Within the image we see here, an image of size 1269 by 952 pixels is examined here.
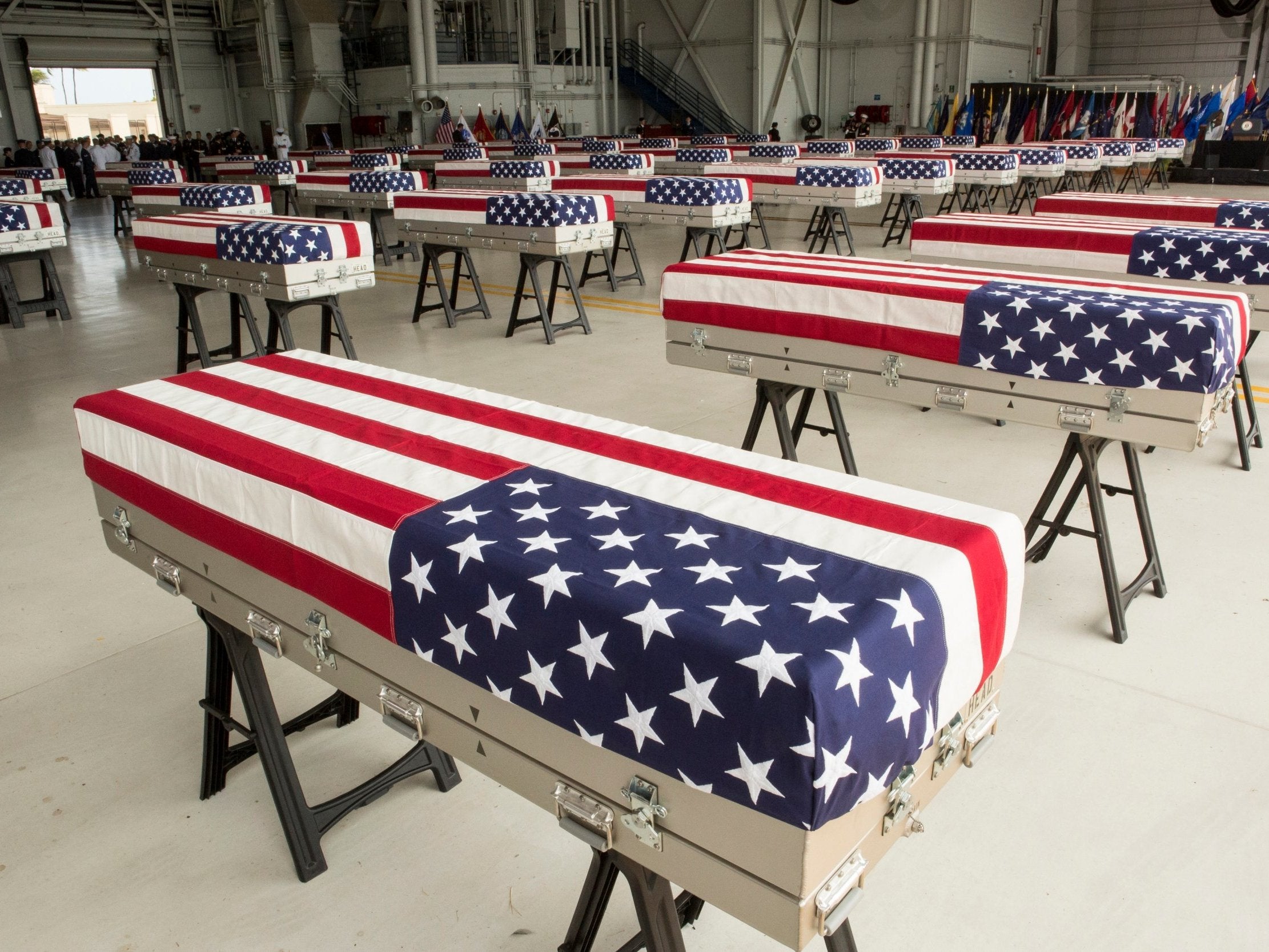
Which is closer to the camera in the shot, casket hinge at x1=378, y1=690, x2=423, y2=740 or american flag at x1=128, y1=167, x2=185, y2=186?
casket hinge at x1=378, y1=690, x2=423, y2=740

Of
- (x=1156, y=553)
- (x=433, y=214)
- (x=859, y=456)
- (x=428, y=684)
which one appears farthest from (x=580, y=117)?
(x=428, y=684)

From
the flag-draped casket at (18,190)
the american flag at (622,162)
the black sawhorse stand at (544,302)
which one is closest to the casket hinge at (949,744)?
the black sawhorse stand at (544,302)

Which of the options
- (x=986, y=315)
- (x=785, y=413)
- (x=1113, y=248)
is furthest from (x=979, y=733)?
(x=1113, y=248)

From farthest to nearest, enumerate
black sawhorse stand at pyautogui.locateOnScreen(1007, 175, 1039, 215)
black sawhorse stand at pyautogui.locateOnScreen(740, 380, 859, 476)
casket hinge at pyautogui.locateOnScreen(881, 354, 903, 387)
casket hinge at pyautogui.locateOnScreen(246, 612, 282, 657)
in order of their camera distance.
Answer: black sawhorse stand at pyautogui.locateOnScreen(1007, 175, 1039, 215) < black sawhorse stand at pyautogui.locateOnScreen(740, 380, 859, 476) < casket hinge at pyautogui.locateOnScreen(881, 354, 903, 387) < casket hinge at pyautogui.locateOnScreen(246, 612, 282, 657)

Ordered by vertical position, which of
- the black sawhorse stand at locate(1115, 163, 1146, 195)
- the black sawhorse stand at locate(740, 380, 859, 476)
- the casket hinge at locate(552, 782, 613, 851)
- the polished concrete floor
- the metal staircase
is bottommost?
the polished concrete floor

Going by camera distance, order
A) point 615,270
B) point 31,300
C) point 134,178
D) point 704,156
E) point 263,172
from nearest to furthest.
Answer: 1. point 31,300
2. point 615,270
3. point 134,178
4. point 704,156
5. point 263,172

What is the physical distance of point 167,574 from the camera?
2189mm

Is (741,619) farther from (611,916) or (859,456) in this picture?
(859,456)

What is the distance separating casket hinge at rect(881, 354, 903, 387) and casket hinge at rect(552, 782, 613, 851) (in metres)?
2.63

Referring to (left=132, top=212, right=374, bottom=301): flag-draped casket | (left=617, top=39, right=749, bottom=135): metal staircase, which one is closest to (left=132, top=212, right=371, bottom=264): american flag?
(left=132, top=212, right=374, bottom=301): flag-draped casket

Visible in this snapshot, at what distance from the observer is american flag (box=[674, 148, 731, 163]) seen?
13273 mm

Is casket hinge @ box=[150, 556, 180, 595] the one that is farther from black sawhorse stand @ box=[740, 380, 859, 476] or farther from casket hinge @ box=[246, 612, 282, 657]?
black sawhorse stand @ box=[740, 380, 859, 476]

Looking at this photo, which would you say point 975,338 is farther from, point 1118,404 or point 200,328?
point 200,328

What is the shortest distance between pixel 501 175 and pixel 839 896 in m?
11.3
